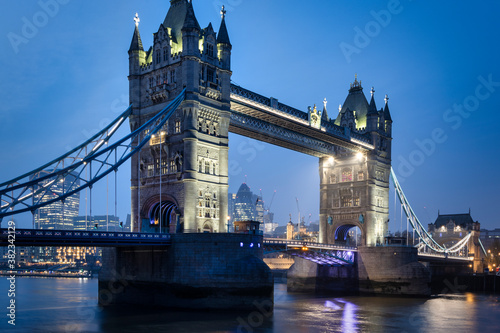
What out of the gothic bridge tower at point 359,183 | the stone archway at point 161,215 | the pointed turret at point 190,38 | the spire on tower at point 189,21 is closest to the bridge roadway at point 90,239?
the stone archway at point 161,215

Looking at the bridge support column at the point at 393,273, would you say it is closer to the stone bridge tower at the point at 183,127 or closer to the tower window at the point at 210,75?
the stone bridge tower at the point at 183,127

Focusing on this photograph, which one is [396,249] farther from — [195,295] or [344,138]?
[195,295]

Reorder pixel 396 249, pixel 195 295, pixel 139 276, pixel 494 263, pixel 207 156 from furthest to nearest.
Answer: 1. pixel 494 263
2. pixel 396 249
3. pixel 207 156
4. pixel 139 276
5. pixel 195 295

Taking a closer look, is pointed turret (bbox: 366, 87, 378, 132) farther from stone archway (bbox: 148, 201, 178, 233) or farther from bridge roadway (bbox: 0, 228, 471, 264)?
stone archway (bbox: 148, 201, 178, 233)

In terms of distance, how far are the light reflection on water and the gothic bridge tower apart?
68.2ft

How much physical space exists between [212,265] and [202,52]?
69.7ft

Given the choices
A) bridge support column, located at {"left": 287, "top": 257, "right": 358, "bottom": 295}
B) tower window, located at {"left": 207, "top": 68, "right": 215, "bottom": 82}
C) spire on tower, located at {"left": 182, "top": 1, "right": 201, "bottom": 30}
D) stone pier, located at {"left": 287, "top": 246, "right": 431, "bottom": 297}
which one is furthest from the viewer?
bridge support column, located at {"left": 287, "top": 257, "right": 358, "bottom": 295}

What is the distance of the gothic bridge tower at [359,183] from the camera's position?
81.2 m

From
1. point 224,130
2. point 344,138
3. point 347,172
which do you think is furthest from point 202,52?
point 347,172

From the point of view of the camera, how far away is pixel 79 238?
135 feet

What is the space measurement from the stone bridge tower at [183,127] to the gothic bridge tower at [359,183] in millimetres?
32156

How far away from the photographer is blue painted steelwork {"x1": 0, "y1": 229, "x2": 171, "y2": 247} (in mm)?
37906

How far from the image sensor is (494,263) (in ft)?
467

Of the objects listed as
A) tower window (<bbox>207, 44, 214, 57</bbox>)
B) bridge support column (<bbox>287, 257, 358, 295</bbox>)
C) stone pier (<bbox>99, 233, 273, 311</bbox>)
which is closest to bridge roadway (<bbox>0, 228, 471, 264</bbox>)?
stone pier (<bbox>99, 233, 273, 311</bbox>)
